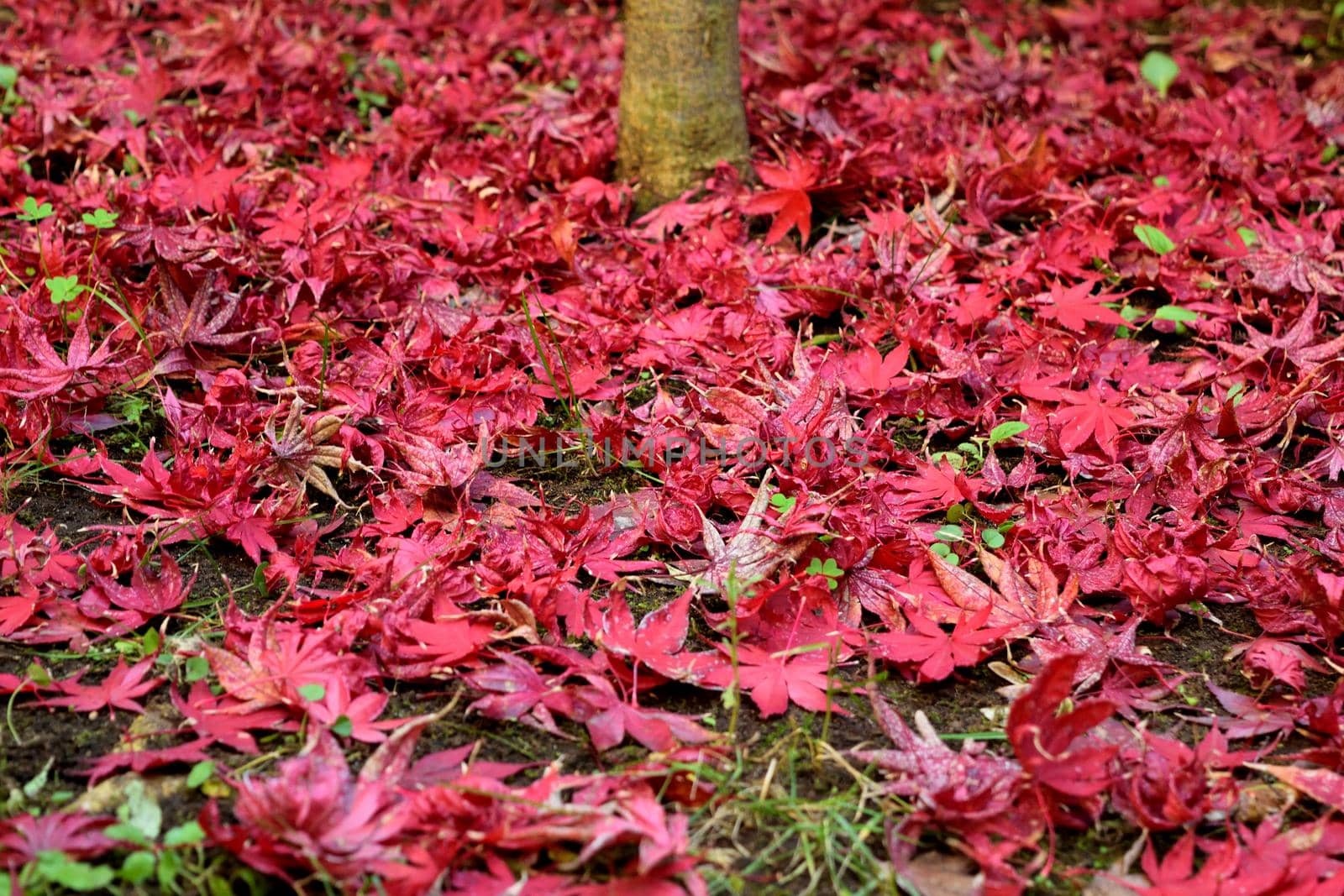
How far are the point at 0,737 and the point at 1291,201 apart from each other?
2.90m

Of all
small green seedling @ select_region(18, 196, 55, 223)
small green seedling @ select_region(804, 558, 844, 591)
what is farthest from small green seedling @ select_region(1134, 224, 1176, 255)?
small green seedling @ select_region(18, 196, 55, 223)

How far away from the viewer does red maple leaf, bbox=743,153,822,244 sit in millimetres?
2656

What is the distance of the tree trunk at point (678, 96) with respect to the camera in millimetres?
2762

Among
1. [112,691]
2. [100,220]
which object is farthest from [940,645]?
[100,220]

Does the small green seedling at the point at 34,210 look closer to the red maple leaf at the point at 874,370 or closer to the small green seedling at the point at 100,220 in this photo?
the small green seedling at the point at 100,220

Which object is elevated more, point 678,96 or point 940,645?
point 678,96

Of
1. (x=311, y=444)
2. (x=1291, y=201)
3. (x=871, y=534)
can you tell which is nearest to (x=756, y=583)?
(x=871, y=534)

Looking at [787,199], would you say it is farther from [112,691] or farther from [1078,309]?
[112,691]

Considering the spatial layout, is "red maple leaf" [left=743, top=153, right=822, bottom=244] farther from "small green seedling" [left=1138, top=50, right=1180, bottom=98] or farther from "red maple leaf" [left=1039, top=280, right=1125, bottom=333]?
"small green seedling" [left=1138, top=50, right=1180, bottom=98]

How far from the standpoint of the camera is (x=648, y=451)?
204 cm

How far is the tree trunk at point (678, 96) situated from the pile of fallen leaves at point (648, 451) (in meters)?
0.11

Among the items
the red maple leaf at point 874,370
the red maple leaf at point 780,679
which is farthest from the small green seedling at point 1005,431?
the red maple leaf at point 780,679

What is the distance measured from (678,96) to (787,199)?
0.38 meters

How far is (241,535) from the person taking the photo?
1798 mm
